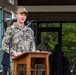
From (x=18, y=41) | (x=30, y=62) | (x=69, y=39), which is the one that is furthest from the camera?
(x=69, y=39)

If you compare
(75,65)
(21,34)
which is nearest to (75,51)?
(75,65)

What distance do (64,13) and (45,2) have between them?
0.76m

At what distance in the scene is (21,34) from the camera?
4816 mm

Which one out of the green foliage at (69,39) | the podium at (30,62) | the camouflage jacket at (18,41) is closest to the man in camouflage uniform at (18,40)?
the camouflage jacket at (18,41)

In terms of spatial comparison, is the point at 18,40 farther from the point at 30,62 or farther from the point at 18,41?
the point at 30,62

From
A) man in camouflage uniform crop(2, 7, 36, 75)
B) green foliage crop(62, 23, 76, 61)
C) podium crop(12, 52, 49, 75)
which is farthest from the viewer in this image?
green foliage crop(62, 23, 76, 61)

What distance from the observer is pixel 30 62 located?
14.2 feet

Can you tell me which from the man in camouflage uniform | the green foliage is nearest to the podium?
the man in camouflage uniform

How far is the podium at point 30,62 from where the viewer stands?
4.35 m

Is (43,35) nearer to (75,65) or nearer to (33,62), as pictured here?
(75,65)

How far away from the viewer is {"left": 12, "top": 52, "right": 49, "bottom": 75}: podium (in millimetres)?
4348

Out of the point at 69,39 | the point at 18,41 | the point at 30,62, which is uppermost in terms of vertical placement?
the point at 69,39

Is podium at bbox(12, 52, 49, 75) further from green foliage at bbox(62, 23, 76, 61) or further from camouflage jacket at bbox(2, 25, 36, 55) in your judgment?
green foliage at bbox(62, 23, 76, 61)

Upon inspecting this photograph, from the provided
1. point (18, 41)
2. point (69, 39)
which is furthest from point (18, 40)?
point (69, 39)
